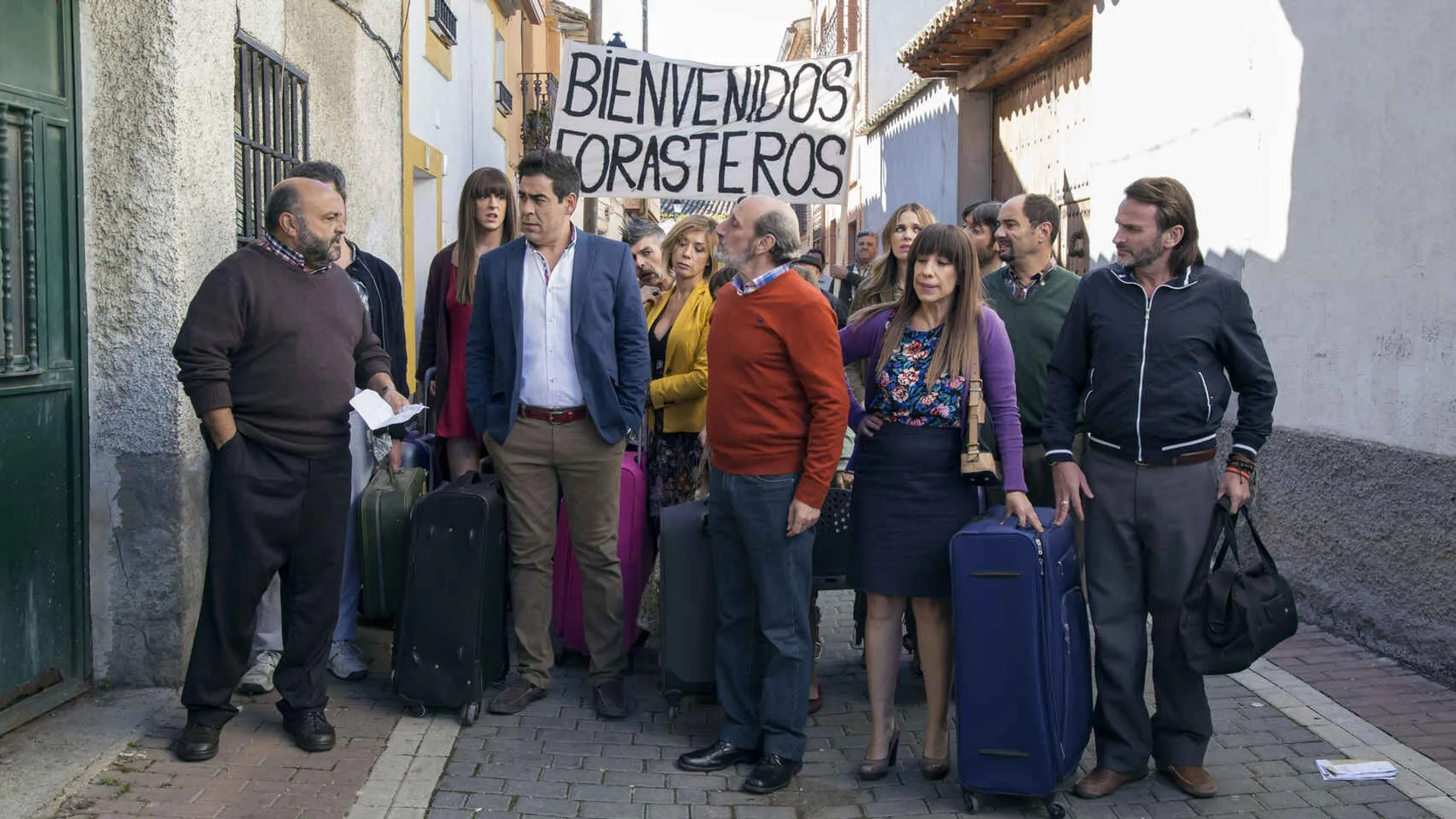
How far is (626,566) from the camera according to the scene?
5859 mm

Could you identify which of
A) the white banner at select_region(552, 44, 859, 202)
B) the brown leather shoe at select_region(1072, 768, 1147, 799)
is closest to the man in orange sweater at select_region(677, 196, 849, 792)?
the brown leather shoe at select_region(1072, 768, 1147, 799)

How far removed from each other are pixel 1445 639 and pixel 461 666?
3997mm

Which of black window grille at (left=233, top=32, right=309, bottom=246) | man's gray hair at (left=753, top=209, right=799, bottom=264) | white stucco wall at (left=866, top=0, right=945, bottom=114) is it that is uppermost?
white stucco wall at (left=866, top=0, right=945, bottom=114)

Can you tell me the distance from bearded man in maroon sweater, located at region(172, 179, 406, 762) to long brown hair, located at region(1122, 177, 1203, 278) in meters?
2.78

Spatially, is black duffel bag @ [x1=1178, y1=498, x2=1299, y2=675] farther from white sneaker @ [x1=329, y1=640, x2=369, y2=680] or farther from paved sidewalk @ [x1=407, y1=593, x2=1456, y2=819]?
white sneaker @ [x1=329, y1=640, x2=369, y2=680]

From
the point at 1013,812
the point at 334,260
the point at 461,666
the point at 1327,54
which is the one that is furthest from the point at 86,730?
the point at 1327,54

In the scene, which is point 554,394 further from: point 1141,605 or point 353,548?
point 1141,605

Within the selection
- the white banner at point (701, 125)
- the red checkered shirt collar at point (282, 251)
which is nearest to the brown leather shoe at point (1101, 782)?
the red checkered shirt collar at point (282, 251)

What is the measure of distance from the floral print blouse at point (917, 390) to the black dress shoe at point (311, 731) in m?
2.25

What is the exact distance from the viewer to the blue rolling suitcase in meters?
4.18

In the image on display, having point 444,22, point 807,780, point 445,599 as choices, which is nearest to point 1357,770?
point 807,780

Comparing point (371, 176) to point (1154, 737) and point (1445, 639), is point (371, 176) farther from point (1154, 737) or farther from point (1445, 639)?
point (1445, 639)

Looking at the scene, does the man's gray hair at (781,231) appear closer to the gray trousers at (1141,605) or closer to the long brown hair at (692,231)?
the gray trousers at (1141,605)

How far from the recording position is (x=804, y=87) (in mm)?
7816
